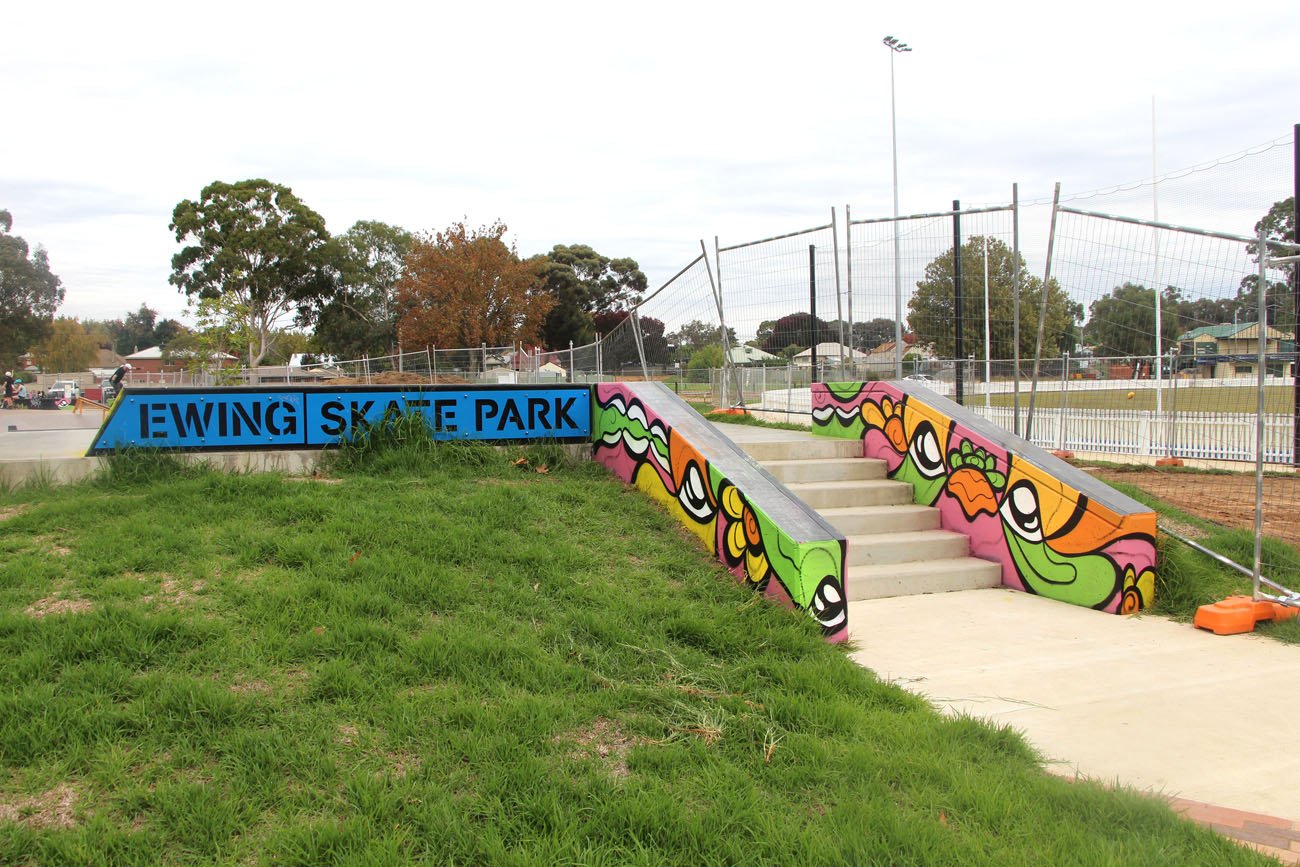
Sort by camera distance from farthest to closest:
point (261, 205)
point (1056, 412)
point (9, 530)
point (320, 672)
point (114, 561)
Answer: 1. point (261, 205)
2. point (1056, 412)
3. point (9, 530)
4. point (114, 561)
5. point (320, 672)

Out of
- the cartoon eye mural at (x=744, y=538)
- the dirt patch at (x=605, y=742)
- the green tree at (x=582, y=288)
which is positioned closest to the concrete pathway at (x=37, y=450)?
the cartoon eye mural at (x=744, y=538)

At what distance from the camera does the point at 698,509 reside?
566 cm

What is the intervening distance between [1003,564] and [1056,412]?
9231mm

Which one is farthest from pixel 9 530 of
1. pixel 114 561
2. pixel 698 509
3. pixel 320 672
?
pixel 698 509

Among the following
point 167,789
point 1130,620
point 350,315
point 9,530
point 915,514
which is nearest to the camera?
point 167,789

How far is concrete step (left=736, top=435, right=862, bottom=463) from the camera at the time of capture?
726 cm

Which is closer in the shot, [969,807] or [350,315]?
[969,807]

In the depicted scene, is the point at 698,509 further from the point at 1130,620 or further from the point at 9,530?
the point at 9,530

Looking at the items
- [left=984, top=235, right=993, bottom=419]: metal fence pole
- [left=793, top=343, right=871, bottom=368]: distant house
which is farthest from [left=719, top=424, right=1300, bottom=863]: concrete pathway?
[left=984, top=235, right=993, bottom=419]: metal fence pole

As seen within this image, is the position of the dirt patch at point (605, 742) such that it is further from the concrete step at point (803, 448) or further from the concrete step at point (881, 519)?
the concrete step at point (803, 448)

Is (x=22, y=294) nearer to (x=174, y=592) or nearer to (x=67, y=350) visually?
(x=67, y=350)

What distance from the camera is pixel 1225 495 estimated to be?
8.95 m

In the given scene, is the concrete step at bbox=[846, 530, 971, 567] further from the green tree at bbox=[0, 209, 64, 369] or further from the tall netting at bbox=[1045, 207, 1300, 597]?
the green tree at bbox=[0, 209, 64, 369]

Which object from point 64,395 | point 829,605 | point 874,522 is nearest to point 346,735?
point 829,605
